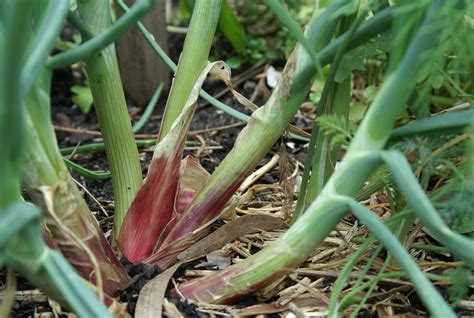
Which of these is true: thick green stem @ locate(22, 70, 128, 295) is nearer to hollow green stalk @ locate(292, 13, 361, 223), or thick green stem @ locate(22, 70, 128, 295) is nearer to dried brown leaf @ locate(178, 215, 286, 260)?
dried brown leaf @ locate(178, 215, 286, 260)

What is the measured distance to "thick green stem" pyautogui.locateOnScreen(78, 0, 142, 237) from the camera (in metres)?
0.97

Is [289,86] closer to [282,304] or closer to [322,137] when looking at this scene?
[322,137]

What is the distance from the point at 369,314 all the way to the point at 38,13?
1.86 ft

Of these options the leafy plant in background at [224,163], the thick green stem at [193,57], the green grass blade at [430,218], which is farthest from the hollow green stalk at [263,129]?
the green grass blade at [430,218]

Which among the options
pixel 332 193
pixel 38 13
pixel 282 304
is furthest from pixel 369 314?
pixel 38 13

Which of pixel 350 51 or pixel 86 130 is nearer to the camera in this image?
pixel 350 51

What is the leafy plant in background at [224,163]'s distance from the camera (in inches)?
28.8

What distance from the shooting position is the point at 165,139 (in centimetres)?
99

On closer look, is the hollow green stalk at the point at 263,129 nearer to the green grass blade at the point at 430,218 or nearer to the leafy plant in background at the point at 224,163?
the leafy plant in background at the point at 224,163

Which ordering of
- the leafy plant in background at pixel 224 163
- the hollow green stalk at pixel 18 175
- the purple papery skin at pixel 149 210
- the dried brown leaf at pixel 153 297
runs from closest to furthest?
the hollow green stalk at pixel 18 175
the leafy plant in background at pixel 224 163
the dried brown leaf at pixel 153 297
the purple papery skin at pixel 149 210

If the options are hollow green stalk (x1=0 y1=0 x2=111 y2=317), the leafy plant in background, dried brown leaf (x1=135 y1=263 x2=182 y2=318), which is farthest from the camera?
dried brown leaf (x1=135 y1=263 x2=182 y2=318)

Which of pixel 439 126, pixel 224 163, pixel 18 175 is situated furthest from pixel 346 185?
pixel 18 175

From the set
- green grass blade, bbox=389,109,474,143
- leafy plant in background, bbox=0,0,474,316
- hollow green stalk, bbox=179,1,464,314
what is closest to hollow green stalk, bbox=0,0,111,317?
leafy plant in background, bbox=0,0,474,316

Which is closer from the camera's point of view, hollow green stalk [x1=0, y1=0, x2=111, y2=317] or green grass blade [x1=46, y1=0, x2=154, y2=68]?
hollow green stalk [x1=0, y1=0, x2=111, y2=317]
